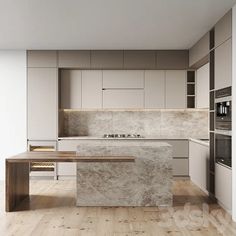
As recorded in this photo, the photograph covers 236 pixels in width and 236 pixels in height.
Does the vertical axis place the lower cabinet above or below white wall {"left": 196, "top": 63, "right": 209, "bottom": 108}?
below

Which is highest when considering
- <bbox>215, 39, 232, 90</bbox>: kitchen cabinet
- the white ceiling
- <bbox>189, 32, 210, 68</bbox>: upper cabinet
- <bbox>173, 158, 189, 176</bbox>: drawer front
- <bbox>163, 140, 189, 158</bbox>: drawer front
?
the white ceiling

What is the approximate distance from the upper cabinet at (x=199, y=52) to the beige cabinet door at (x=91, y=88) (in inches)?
73.9

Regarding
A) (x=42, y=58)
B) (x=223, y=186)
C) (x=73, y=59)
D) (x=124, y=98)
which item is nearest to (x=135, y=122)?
(x=124, y=98)

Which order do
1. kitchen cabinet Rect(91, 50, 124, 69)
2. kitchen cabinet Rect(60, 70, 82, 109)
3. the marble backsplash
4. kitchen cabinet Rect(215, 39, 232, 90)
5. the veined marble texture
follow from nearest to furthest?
1. kitchen cabinet Rect(215, 39, 232, 90)
2. the veined marble texture
3. kitchen cabinet Rect(91, 50, 124, 69)
4. kitchen cabinet Rect(60, 70, 82, 109)
5. the marble backsplash

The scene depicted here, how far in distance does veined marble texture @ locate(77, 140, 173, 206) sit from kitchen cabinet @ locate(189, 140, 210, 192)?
3.33ft

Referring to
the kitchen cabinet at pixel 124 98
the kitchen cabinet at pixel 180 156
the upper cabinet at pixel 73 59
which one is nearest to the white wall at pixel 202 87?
the kitchen cabinet at pixel 180 156

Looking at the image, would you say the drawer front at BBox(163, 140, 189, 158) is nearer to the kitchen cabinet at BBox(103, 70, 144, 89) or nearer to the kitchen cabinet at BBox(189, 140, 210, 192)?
the kitchen cabinet at BBox(189, 140, 210, 192)

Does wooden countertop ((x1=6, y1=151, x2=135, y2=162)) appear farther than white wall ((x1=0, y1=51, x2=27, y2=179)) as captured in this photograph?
No

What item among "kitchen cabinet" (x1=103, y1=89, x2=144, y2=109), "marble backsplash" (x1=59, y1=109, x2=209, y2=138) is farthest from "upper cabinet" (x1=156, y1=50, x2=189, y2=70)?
"marble backsplash" (x1=59, y1=109, x2=209, y2=138)

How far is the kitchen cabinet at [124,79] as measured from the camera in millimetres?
7090

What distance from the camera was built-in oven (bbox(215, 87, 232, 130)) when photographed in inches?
172

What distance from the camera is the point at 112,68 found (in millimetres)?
7000

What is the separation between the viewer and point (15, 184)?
483 centimetres

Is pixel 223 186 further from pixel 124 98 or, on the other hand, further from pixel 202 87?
pixel 124 98
